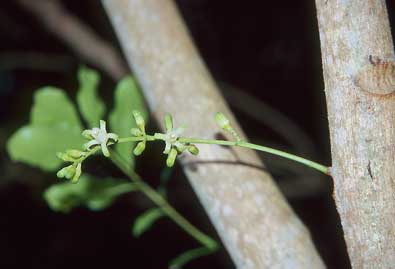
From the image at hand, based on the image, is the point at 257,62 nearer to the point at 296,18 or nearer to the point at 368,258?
the point at 296,18

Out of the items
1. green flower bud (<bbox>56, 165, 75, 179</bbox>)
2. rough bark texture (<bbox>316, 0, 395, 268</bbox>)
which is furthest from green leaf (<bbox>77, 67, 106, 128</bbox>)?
rough bark texture (<bbox>316, 0, 395, 268</bbox>)

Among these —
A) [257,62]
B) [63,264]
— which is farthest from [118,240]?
[257,62]

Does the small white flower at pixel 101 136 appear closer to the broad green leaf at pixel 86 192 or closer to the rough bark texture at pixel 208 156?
the rough bark texture at pixel 208 156

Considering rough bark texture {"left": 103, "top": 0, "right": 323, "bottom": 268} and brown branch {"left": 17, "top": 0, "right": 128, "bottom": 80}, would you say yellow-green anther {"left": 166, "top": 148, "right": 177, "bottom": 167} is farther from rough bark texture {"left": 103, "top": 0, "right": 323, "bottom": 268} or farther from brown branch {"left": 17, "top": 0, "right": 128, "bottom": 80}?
brown branch {"left": 17, "top": 0, "right": 128, "bottom": 80}

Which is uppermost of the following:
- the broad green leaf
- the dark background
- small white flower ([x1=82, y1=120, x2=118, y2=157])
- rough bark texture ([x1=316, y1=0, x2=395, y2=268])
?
small white flower ([x1=82, y1=120, x2=118, y2=157])

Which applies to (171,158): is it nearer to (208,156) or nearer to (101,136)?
(101,136)

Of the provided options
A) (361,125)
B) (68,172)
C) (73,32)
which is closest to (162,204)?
(68,172)
